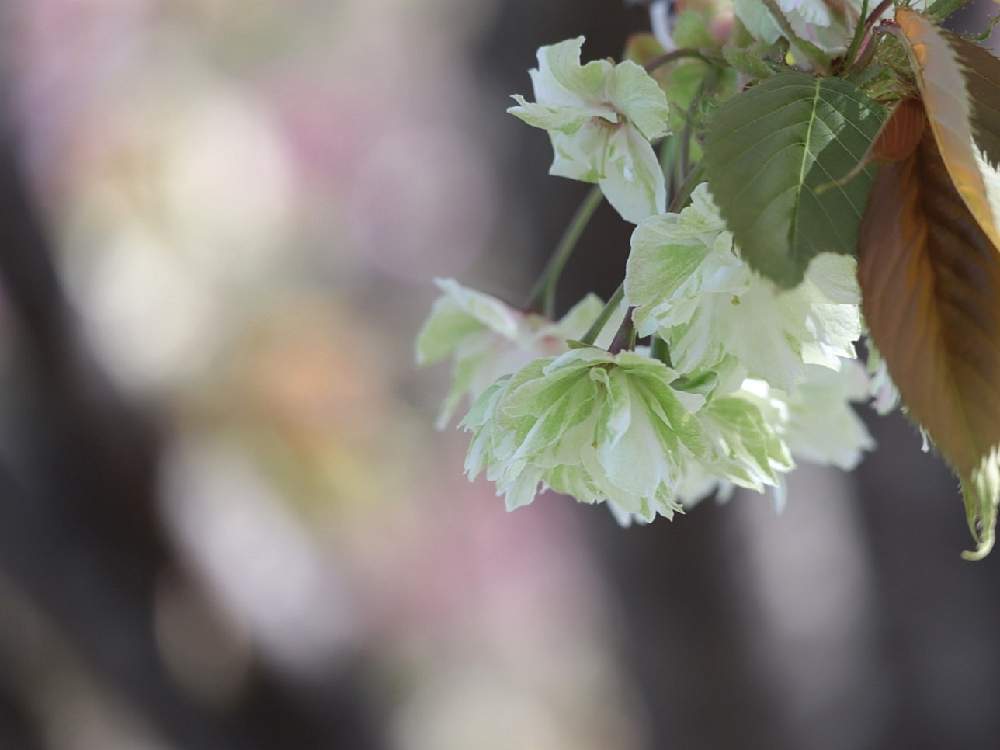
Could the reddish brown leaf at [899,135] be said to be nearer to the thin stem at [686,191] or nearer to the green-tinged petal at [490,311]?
the thin stem at [686,191]

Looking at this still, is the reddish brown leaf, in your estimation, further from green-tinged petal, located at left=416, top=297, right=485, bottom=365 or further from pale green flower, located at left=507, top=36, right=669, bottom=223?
green-tinged petal, located at left=416, top=297, right=485, bottom=365

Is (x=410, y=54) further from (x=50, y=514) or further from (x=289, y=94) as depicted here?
(x=50, y=514)

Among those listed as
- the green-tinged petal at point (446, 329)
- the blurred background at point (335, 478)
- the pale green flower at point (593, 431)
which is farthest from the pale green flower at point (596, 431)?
the blurred background at point (335, 478)

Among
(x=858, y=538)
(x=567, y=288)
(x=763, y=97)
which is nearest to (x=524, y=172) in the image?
(x=567, y=288)

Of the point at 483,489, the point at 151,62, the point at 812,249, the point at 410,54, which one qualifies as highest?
the point at 151,62

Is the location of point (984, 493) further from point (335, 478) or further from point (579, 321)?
point (335, 478)

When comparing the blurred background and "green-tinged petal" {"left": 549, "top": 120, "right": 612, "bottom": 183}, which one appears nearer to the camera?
"green-tinged petal" {"left": 549, "top": 120, "right": 612, "bottom": 183}

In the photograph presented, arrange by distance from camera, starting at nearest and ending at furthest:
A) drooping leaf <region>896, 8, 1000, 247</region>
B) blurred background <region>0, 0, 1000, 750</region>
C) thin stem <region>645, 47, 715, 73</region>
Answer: drooping leaf <region>896, 8, 1000, 247</region> < thin stem <region>645, 47, 715, 73</region> < blurred background <region>0, 0, 1000, 750</region>

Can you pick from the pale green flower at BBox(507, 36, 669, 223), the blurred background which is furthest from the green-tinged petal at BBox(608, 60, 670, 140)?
the blurred background
